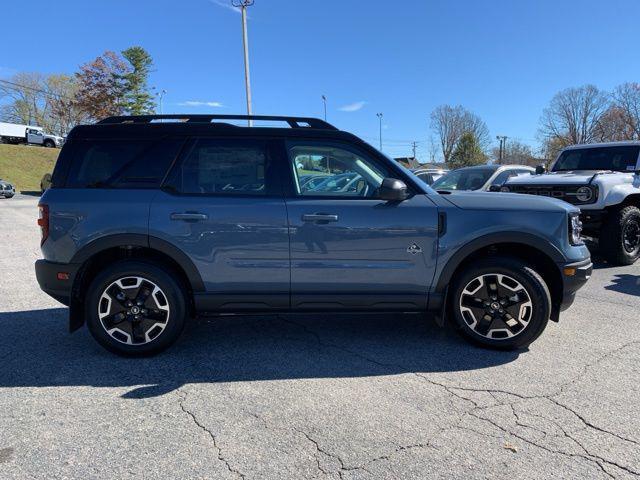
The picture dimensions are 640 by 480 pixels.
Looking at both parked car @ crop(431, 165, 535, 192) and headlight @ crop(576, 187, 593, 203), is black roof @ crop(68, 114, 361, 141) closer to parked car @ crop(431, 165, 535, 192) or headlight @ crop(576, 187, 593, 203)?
headlight @ crop(576, 187, 593, 203)

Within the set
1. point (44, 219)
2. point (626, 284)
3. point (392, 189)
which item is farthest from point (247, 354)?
point (626, 284)

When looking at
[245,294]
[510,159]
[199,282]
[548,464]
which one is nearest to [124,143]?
[199,282]

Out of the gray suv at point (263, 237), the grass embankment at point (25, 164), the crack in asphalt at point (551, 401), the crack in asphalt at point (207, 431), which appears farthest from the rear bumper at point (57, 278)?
the grass embankment at point (25, 164)

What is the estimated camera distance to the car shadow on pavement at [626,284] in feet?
19.2

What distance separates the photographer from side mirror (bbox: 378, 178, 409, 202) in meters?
3.56

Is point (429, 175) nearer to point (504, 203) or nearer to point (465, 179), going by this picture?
point (465, 179)

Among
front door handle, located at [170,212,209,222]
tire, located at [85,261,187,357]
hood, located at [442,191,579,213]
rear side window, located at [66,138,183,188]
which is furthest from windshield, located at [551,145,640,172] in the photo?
tire, located at [85,261,187,357]

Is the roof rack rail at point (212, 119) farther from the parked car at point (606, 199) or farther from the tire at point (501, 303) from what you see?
the parked car at point (606, 199)

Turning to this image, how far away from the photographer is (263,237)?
3.64m

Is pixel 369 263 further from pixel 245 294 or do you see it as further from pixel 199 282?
pixel 199 282

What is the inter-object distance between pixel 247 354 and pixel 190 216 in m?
1.24

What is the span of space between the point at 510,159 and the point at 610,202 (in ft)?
264

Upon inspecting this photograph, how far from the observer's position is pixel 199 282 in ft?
12.2

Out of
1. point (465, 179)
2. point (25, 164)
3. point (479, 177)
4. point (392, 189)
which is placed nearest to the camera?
point (392, 189)
